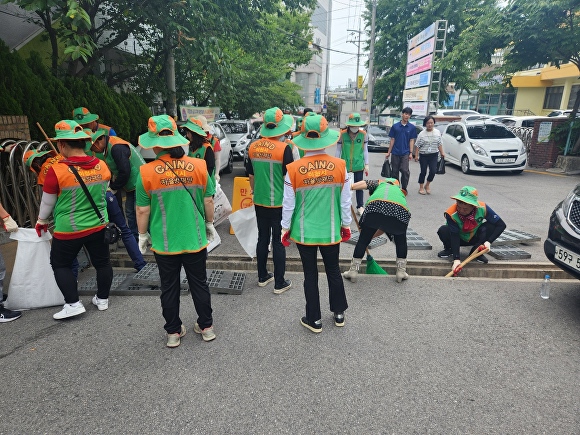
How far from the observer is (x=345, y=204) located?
3459 millimetres

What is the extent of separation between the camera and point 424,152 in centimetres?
863

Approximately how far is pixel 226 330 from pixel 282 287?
932mm

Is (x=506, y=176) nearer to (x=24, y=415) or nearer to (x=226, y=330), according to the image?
(x=226, y=330)

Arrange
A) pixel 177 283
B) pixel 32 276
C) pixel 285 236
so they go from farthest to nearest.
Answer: pixel 32 276 → pixel 285 236 → pixel 177 283

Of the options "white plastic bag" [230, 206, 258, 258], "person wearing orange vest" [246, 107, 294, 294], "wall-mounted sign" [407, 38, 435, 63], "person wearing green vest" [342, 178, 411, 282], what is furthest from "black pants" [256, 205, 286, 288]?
"wall-mounted sign" [407, 38, 435, 63]

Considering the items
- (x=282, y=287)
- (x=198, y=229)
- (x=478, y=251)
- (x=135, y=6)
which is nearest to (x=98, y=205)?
(x=198, y=229)

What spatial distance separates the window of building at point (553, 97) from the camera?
2886cm

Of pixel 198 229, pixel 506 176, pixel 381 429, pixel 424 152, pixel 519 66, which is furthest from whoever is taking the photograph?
pixel 519 66

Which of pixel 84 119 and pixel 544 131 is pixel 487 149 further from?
pixel 84 119

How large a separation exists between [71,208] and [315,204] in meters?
2.08

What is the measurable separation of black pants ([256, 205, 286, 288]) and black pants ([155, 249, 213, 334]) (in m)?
1.05

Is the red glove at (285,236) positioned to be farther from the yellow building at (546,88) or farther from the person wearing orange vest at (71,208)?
the yellow building at (546,88)

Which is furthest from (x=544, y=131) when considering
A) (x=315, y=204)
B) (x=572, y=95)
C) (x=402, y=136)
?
(x=572, y=95)

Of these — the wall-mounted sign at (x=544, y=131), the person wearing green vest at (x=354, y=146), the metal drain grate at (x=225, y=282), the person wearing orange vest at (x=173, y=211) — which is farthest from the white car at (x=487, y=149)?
the person wearing orange vest at (x=173, y=211)
